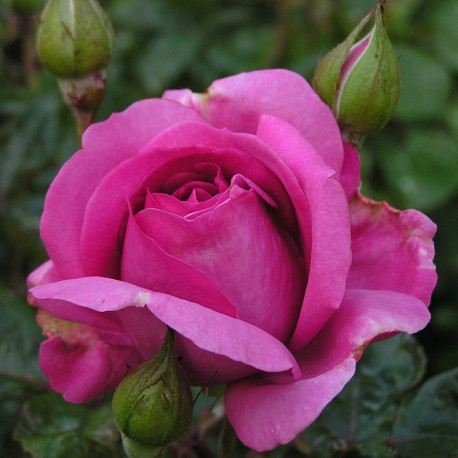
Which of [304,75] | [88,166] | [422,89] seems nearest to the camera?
[88,166]

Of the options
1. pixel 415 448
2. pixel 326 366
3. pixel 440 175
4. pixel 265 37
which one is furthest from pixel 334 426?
pixel 265 37

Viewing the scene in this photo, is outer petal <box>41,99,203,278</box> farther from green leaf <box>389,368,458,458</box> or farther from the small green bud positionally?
green leaf <box>389,368,458,458</box>

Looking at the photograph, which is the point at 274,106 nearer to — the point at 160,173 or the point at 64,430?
the point at 160,173

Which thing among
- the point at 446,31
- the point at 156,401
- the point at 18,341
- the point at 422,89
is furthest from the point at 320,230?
the point at 446,31

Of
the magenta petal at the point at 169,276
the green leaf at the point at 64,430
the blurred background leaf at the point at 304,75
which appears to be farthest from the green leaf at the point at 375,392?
the magenta petal at the point at 169,276

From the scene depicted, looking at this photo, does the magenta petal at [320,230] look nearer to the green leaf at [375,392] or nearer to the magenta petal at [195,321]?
the magenta petal at [195,321]

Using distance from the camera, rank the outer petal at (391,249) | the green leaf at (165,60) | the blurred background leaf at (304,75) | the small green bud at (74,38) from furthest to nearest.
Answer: the green leaf at (165,60) → the blurred background leaf at (304,75) → the small green bud at (74,38) → the outer petal at (391,249)
